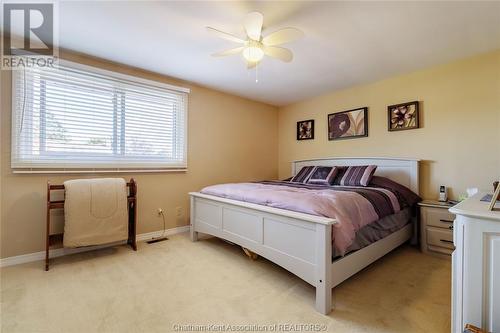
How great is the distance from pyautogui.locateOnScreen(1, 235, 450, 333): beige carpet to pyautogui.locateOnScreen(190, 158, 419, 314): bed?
0.17 meters

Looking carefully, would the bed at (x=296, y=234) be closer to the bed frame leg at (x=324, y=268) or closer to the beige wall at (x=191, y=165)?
the bed frame leg at (x=324, y=268)

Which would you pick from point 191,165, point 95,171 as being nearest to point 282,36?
point 191,165

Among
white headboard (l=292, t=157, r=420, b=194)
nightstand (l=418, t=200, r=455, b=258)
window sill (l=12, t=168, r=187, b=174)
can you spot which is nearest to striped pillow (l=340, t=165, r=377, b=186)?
white headboard (l=292, t=157, r=420, b=194)

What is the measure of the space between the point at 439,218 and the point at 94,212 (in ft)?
12.1

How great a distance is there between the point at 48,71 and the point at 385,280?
3888 mm

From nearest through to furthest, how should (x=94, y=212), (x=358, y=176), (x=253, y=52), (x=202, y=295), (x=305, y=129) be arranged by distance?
1. (x=202, y=295)
2. (x=253, y=52)
3. (x=94, y=212)
4. (x=358, y=176)
5. (x=305, y=129)

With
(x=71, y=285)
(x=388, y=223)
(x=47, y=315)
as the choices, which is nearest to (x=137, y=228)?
(x=71, y=285)

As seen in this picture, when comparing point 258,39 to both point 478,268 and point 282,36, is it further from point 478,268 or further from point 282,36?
point 478,268

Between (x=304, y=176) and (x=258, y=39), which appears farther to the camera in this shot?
(x=304, y=176)

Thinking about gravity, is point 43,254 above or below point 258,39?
below

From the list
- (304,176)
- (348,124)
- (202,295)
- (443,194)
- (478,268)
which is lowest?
(202,295)

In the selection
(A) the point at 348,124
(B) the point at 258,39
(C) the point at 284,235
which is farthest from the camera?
(A) the point at 348,124

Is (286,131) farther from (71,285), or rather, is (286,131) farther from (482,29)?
(71,285)

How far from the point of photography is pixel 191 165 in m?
3.52
